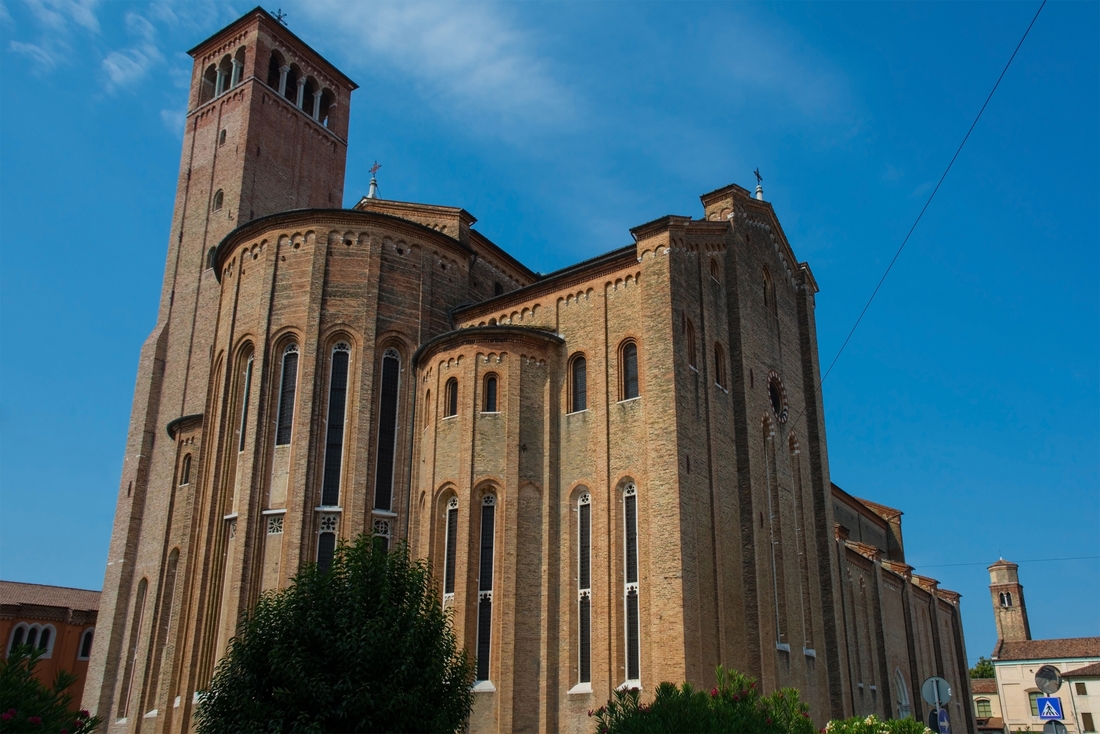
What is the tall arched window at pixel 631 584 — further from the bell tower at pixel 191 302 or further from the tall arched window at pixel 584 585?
the bell tower at pixel 191 302

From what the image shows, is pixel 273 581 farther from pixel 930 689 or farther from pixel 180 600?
pixel 930 689

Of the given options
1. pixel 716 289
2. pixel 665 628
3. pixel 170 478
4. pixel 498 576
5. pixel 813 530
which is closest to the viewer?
pixel 665 628

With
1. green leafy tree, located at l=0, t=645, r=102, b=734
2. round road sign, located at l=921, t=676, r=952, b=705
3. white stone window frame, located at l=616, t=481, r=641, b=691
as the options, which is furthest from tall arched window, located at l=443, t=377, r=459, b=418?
round road sign, located at l=921, t=676, r=952, b=705

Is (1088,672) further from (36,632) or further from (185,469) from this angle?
(36,632)

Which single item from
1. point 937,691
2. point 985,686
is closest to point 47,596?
point 937,691

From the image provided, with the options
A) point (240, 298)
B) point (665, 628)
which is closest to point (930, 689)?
point (665, 628)

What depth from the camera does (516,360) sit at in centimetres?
2225

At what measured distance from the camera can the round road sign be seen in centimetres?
1345

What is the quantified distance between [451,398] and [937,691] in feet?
41.3

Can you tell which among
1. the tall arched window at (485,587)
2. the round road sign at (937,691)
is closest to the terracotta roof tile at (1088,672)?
the tall arched window at (485,587)

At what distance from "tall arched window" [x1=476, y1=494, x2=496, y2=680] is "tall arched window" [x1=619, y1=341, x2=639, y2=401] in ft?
12.7

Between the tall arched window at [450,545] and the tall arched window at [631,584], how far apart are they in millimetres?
3789

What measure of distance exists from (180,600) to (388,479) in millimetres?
5852

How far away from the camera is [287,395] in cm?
2334
